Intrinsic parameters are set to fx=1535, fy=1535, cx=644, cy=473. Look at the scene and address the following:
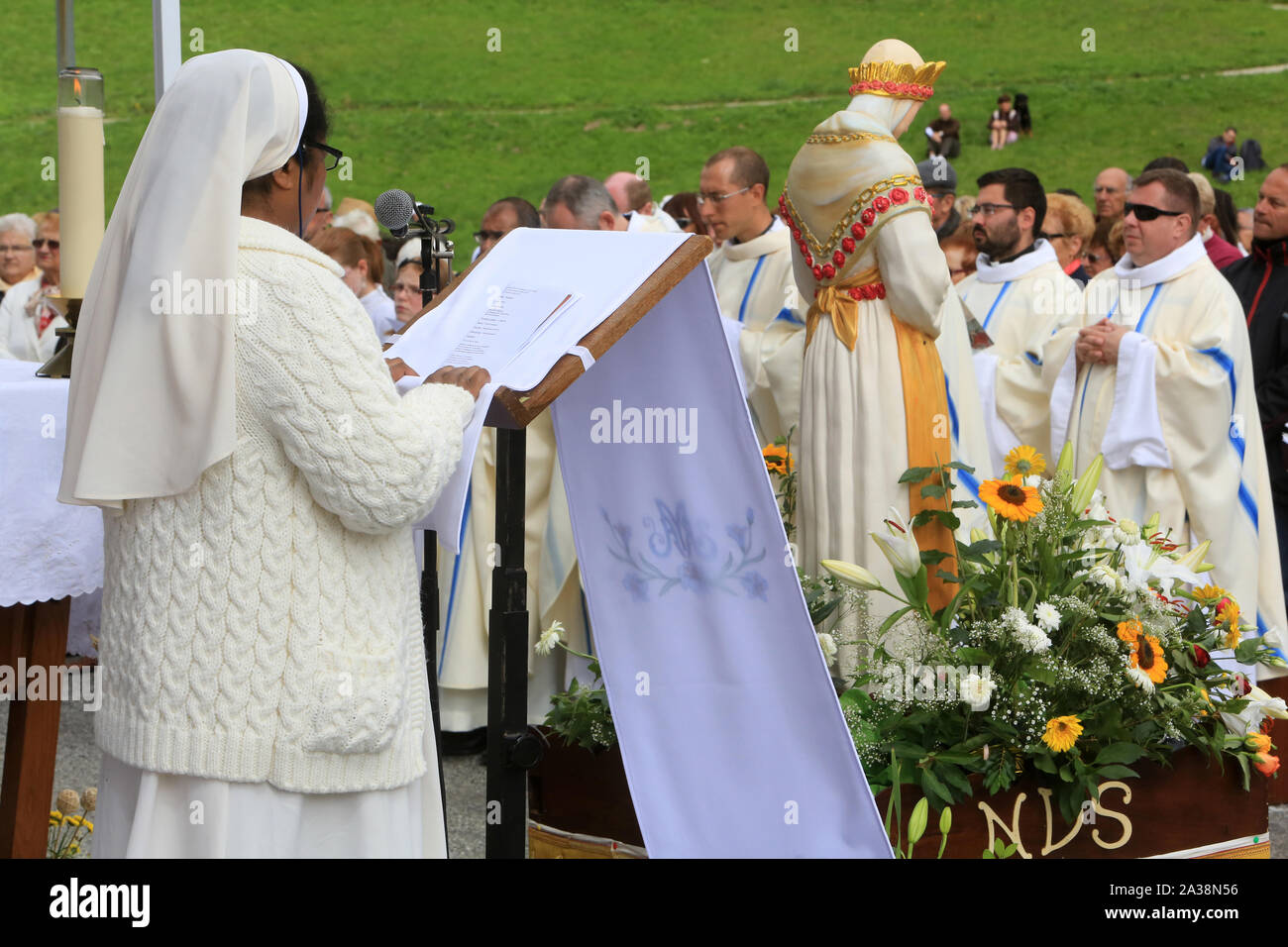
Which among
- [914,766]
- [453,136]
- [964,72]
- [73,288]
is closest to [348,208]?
[73,288]

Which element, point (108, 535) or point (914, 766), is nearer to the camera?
point (108, 535)

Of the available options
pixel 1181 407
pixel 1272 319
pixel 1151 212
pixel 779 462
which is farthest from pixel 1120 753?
pixel 1272 319

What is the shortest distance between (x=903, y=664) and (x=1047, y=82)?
29.1 meters

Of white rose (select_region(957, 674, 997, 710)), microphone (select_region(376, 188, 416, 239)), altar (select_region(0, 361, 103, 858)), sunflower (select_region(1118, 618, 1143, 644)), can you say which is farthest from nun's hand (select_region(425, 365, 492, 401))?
sunflower (select_region(1118, 618, 1143, 644))

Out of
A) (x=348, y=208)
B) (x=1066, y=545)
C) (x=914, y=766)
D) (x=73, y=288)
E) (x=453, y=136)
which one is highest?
(x=453, y=136)

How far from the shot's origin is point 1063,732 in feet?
10.4

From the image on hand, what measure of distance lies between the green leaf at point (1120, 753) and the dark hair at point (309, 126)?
79.6 inches

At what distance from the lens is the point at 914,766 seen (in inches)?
128

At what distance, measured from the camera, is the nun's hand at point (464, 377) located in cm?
253

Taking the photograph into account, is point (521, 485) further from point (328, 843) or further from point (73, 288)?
point (73, 288)

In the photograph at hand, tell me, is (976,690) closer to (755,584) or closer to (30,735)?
(755,584)

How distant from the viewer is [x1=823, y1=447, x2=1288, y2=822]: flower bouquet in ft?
10.6

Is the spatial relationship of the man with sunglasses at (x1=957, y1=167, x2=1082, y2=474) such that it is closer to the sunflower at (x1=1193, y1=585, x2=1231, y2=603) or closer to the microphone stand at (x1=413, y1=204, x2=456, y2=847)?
the sunflower at (x1=1193, y1=585, x2=1231, y2=603)

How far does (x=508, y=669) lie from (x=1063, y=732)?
1.21m
